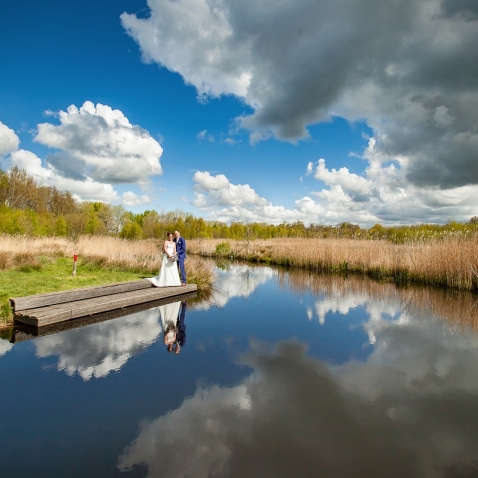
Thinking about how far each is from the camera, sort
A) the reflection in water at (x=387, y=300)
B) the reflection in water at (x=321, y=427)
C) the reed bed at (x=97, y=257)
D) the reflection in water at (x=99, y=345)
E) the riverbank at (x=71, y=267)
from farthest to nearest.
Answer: the reed bed at (x=97, y=257), the riverbank at (x=71, y=267), the reflection in water at (x=387, y=300), the reflection in water at (x=99, y=345), the reflection in water at (x=321, y=427)

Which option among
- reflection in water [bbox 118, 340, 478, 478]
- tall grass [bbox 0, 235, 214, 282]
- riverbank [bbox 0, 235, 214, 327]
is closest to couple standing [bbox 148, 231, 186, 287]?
riverbank [bbox 0, 235, 214, 327]

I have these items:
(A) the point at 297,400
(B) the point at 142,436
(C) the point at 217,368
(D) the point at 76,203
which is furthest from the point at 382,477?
(D) the point at 76,203

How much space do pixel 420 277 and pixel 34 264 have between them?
1614 centimetres

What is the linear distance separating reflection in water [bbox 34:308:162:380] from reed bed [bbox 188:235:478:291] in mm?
11011

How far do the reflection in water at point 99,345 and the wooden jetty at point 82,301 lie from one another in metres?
0.68

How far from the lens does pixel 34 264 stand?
1302 centimetres

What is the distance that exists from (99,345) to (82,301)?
3102 mm

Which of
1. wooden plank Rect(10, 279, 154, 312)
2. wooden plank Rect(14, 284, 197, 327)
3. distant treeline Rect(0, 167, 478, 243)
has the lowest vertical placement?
wooden plank Rect(14, 284, 197, 327)

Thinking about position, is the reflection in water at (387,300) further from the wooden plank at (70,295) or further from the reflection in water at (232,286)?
the wooden plank at (70,295)

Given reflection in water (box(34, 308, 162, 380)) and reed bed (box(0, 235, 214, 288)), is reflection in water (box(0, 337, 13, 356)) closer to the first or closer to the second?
reflection in water (box(34, 308, 162, 380))

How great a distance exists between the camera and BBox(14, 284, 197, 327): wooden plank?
651 centimetres

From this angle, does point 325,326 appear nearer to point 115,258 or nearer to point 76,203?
point 115,258

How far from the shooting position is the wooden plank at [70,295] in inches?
271

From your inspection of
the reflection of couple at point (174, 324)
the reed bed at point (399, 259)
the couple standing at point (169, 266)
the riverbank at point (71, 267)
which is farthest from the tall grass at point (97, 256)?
the reed bed at point (399, 259)
